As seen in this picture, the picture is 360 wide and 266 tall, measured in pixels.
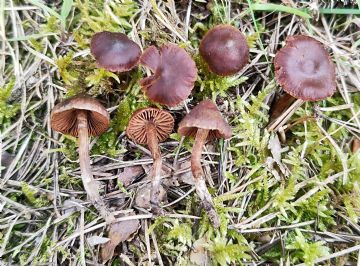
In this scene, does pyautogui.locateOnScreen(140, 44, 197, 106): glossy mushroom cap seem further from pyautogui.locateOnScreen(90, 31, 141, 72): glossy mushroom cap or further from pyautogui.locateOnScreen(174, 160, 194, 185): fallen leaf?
pyautogui.locateOnScreen(174, 160, 194, 185): fallen leaf

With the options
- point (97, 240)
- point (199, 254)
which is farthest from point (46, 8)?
point (199, 254)

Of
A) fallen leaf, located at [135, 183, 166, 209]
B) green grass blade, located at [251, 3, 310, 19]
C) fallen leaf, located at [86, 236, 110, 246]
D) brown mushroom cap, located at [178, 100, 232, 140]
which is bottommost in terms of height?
fallen leaf, located at [86, 236, 110, 246]

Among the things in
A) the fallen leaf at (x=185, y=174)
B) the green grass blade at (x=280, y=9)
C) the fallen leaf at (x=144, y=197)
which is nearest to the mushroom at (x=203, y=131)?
the fallen leaf at (x=185, y=174)

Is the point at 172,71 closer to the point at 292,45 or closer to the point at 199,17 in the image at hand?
the point at 199,17

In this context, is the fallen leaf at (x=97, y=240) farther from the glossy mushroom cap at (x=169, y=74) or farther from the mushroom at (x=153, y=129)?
the glossy mushroom cap at (x=169, y=74)

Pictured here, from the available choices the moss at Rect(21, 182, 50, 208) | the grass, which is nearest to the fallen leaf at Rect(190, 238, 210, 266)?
the grass

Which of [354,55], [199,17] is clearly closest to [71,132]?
[199,17]
